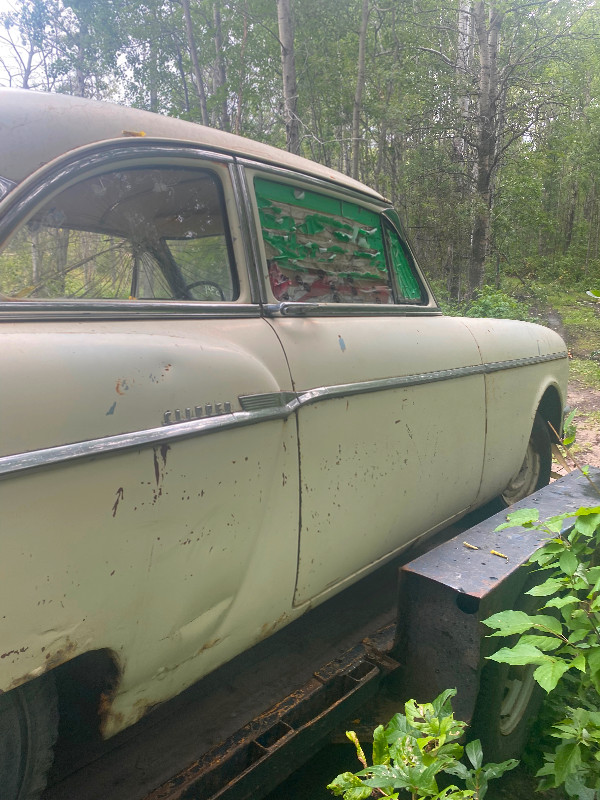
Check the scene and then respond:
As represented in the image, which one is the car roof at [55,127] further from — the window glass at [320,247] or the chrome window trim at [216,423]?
the chrome window trim at [216,423]

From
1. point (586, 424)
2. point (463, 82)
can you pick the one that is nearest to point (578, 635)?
point (586, 424)

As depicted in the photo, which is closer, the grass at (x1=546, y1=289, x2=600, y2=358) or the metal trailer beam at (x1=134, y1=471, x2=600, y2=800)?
the metal trailer beam at (x1=134, y1=471, x2=600, y2=800)

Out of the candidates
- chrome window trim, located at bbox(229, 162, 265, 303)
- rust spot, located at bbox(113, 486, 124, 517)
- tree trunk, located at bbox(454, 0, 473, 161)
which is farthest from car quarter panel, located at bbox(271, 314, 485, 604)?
tree trunk, located at bbox(454, 0, 473, 161)

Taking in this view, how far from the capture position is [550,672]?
1.37 m

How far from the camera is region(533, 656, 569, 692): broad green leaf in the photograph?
1.34 metres

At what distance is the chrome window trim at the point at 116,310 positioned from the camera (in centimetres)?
139

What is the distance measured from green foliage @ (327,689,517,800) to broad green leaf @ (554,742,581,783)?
0.14m

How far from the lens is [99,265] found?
1.65 metres

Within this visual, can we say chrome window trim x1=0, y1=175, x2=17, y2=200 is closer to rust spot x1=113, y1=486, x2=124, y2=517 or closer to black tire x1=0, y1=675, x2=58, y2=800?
rust spot x1=113, y1=486, x2=124, y2=517

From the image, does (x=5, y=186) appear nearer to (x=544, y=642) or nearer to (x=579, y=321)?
(x=544, y=642)

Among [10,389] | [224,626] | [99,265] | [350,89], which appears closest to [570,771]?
[224,626]

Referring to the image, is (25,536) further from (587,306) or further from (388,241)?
(587,306)

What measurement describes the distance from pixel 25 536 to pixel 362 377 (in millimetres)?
1260

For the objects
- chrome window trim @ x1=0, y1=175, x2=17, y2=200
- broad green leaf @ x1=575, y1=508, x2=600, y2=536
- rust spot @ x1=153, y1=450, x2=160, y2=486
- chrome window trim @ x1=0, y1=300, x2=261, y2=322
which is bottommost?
broad green leaf @ x1=575, y1=508, x2=600, y2=536
